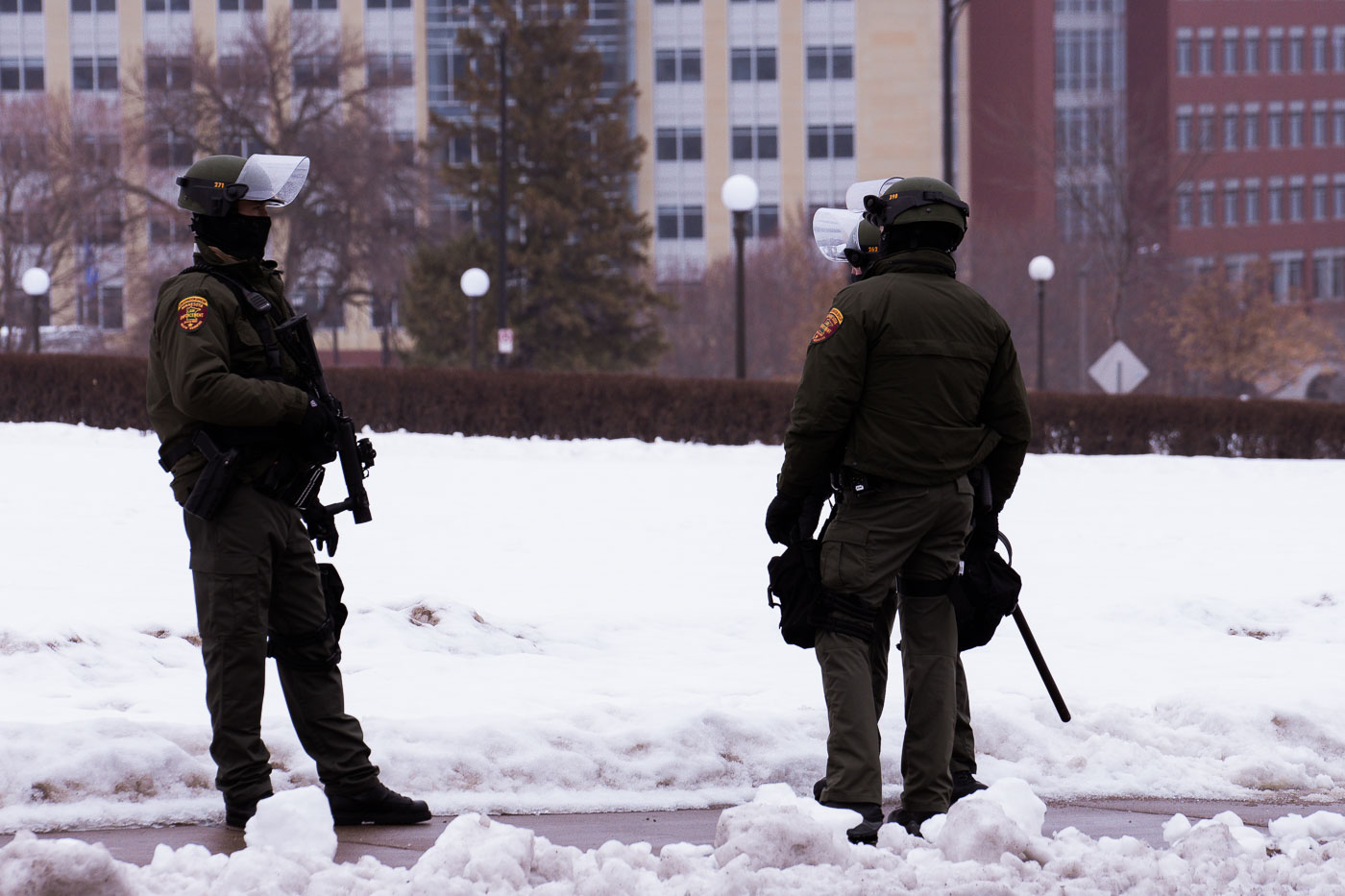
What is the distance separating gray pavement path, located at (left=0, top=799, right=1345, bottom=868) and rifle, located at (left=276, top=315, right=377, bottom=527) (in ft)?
3.10

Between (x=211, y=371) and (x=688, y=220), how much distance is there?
73.1 metres

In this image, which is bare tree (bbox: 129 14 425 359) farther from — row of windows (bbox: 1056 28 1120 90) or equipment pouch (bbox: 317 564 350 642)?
row of windows (bbox: 1056 28 1120 90)

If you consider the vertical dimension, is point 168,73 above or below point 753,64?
below

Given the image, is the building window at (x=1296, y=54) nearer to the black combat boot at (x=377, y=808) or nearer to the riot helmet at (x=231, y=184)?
the riot helmet at (x=231, y=184)

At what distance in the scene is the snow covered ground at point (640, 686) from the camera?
412 cm

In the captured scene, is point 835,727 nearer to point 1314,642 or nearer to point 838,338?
point 838,338

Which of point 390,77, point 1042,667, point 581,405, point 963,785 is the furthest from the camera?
point 390,77

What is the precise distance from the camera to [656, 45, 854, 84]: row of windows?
7631cm

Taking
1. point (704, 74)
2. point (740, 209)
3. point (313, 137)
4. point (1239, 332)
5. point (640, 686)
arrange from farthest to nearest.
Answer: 1. point (704, 74)
2. point (1239, 332)
3. point (313, 137)
4. point (740, 209)
5. point (640, 686)

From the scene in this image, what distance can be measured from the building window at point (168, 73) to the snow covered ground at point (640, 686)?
31.8m

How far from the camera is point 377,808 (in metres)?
4.95

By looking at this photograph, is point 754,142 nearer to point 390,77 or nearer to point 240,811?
point 390,77

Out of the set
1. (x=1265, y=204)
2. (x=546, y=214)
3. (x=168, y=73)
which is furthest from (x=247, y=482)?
(x=1265, y=204)

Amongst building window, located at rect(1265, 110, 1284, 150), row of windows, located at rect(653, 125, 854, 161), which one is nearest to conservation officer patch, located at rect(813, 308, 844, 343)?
row of windows, located at rect(653, 125, 854, 161)
